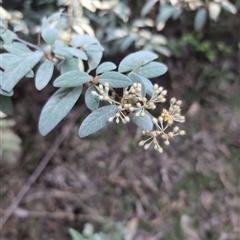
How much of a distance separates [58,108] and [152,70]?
21cm

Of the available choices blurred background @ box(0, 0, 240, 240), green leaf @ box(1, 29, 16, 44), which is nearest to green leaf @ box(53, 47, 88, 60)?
green leaf @ box(1, 29, 16, 44)

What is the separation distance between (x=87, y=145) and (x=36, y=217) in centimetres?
47

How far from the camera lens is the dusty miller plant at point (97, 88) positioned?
0.69 m

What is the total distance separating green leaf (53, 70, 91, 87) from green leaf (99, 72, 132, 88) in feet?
0.11

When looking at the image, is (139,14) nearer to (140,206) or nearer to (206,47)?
(206,47)

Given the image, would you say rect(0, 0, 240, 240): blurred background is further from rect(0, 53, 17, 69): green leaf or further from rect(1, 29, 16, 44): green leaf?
rect(0, 53, 17, 69): green leaf

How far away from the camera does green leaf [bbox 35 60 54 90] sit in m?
0.83

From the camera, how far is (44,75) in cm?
85

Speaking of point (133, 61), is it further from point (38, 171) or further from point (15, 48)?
point (38, 171)

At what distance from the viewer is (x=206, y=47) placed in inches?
82.1

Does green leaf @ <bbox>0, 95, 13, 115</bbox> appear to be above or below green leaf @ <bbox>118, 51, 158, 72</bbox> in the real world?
below

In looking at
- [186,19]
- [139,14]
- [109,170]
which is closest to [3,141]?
[109,170]

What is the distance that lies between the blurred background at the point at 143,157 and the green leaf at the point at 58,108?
0.87m

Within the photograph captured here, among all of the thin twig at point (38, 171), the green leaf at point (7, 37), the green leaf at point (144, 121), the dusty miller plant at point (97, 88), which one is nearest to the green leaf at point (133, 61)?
the dusty miller plant at point (97, 88)
